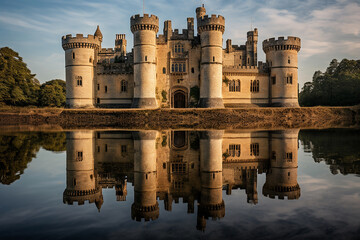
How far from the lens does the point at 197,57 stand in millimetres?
43375

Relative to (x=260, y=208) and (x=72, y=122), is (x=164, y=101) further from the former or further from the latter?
(x=260, y=208)

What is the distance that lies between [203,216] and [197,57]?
3844cm

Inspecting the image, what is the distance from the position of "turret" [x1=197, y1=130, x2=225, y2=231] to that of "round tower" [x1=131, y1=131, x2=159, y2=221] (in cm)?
102

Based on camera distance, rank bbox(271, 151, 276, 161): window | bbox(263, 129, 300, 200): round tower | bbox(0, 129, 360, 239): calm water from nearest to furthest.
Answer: bbox(0, 129, 360, 239): calm water → bbox(263, 129, 300, 200): round tower → bbox(271, 151, 276, 161): window

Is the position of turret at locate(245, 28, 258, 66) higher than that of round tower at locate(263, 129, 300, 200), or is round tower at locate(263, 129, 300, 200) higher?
turret at locate(245, 28, 258, 66)

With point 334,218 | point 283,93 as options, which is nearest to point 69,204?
point 334,218

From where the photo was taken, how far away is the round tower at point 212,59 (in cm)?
4034

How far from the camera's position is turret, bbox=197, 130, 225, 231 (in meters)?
6.50

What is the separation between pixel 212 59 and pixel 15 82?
31511 mm

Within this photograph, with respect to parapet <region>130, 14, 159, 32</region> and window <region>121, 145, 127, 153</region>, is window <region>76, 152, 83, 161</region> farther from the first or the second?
parapet <region>130, 14, 159, 32</region>

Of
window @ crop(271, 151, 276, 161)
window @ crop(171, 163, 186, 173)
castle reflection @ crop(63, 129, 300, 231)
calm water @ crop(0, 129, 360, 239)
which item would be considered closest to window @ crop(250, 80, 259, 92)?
castle reflection @ crop(63, 129, 300, 231)

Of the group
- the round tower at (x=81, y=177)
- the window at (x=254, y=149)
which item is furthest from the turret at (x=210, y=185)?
the round tower at (x=81, y=177)

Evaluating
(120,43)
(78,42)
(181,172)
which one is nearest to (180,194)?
(181,172)

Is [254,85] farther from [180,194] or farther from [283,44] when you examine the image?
[180,194]
